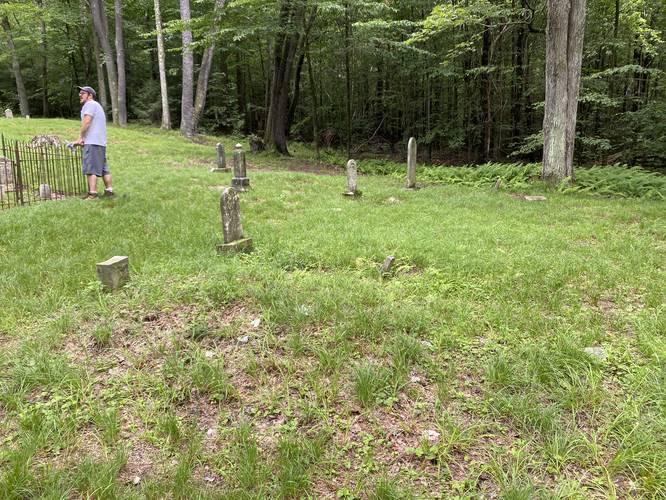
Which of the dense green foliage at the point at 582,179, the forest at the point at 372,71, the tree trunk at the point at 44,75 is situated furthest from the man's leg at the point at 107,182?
the tree trunk at the point at 44,75

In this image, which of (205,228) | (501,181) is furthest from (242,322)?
(501,181)

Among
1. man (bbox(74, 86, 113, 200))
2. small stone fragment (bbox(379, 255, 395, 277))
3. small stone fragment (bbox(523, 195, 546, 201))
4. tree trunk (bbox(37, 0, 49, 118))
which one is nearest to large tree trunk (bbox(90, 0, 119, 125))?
tree trunk (bbox(37, 0, 49, 118))

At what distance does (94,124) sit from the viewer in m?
7.68

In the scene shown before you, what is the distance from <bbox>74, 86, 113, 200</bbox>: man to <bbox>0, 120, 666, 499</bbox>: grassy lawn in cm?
192

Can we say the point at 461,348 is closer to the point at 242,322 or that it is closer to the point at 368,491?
the point at 368,491

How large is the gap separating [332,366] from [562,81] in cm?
1015

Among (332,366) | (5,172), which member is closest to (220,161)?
(5,172)

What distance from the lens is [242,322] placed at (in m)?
3.94

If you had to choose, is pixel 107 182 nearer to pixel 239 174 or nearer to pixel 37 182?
pixel 239 174

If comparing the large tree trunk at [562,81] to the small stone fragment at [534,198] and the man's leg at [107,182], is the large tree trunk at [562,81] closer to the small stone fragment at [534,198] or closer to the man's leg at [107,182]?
the small stone fragment at [534,198]

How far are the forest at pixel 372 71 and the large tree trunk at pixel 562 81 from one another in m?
1.65

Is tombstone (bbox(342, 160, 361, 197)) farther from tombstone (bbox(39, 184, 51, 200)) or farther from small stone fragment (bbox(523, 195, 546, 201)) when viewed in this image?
tombstone (bbox(39, 184, 51, 200))

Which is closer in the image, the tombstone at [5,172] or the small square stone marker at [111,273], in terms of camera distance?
the small square stone marker at [111,273]

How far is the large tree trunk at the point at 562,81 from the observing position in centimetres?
1013
